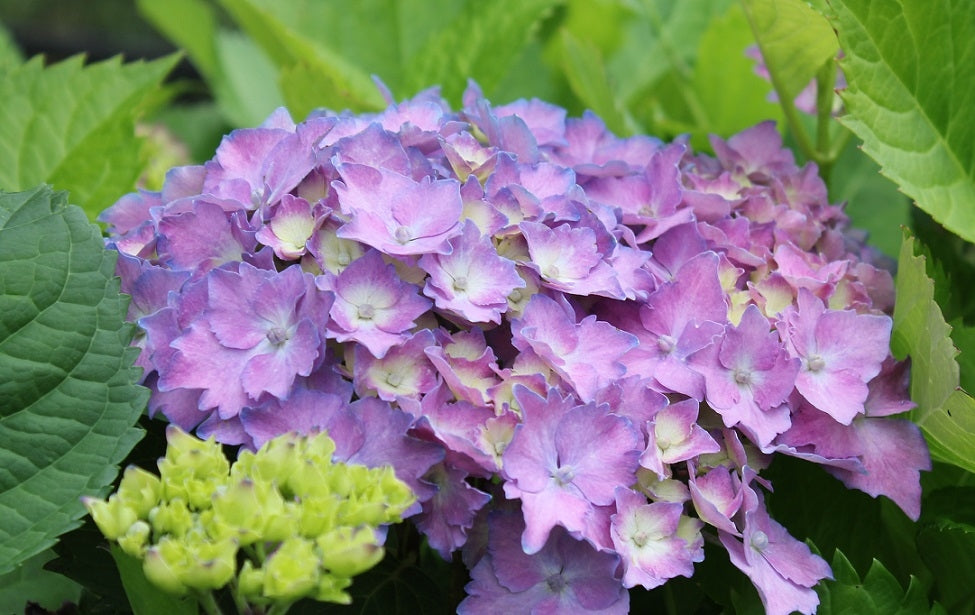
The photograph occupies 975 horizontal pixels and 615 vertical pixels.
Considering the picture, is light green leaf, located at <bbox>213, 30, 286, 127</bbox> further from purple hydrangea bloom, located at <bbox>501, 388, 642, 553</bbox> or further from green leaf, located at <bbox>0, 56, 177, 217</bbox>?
purple hydrangea bloom, located at <bbox>501, 388, 642, 553</bbox>

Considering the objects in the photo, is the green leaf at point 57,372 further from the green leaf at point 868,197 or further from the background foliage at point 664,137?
the green leaf at point 868,197

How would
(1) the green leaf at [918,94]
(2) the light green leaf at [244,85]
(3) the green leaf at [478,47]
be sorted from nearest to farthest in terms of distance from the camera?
(1) the green leaf at [918,94]
(3) the green leaf at [478,47]
(2) the light green leaf at [244,85]

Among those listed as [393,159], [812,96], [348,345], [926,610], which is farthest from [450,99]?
[926,610]

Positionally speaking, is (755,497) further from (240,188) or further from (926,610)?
(240,188)

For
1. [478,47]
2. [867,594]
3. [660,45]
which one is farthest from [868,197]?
[867,594]

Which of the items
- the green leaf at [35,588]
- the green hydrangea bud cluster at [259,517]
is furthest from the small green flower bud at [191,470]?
the green leaf at [35,588]

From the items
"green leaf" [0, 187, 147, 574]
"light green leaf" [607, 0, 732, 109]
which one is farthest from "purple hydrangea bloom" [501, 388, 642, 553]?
"light green leaf" [607, 0, 732, 109]

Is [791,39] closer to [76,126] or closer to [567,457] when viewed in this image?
[567,457]
